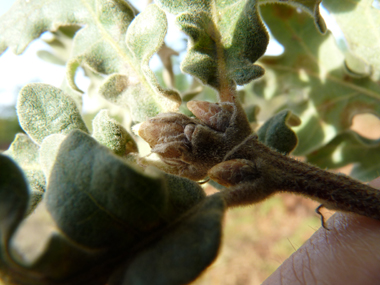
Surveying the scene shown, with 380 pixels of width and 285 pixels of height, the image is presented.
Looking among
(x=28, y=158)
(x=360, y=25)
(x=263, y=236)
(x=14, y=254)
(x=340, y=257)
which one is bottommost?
(x=263, y=236)

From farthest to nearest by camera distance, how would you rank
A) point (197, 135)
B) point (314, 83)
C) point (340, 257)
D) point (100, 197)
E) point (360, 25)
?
1. point (314, 83)
2. point (360, 25)
3. point (340, 257)
4. point (197, 135)
5. point (100, 197)

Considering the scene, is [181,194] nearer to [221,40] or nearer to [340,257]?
[221,40]

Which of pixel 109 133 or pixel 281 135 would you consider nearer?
pixel 109 133

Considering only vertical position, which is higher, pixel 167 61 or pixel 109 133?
pixel 109 133

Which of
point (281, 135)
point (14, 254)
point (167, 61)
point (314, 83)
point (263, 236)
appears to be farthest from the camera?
point (263, 236)

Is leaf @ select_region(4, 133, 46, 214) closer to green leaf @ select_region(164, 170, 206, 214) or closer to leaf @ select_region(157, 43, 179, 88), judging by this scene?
green leaf @ select_region(164, 170, 206, 214)

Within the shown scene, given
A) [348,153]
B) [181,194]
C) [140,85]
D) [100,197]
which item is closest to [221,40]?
[140,85]
